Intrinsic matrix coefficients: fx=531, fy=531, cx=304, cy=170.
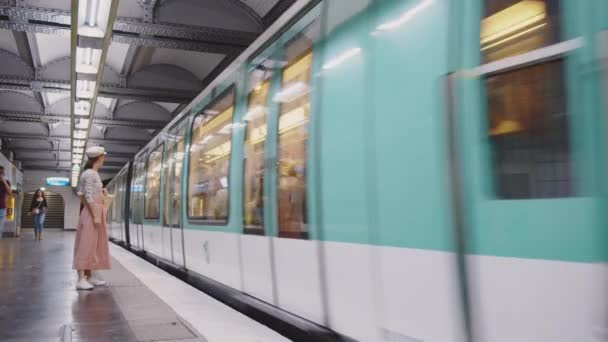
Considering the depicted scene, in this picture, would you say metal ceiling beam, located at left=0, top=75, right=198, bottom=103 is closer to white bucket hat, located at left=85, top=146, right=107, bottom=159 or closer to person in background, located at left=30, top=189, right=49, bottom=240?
person in background, located at left=30, top=189, right=49, bottom=240

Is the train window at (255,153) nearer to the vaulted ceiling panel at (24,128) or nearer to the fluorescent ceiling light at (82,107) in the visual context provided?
the fluorescent ceiling light at (82,107)

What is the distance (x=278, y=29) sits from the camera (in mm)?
4406

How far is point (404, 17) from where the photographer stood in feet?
8.62

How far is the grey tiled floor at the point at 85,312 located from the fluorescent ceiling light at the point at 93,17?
131 inches

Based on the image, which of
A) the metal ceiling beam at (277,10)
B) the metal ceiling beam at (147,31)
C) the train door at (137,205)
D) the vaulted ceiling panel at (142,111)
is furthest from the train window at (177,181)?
the vaulted ceiling panel at (142,111)

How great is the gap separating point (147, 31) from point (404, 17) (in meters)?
7.50

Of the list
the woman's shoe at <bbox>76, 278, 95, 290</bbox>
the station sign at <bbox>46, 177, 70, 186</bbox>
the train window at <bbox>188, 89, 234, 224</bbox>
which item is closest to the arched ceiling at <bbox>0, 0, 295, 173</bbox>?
the train window at <bbox>188, 89, 234, 224</bbox>

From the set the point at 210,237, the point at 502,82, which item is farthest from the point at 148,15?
the point at 502,82

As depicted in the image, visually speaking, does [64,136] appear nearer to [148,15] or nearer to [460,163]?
[148,15]

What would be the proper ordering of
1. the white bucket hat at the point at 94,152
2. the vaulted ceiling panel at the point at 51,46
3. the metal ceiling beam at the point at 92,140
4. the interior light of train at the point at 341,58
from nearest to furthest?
the interior light of train at the point at 341,58
the white bucket hat at the point at 94,152
the vaulted ceiling panel at the point at 51,46
the metal ceiling beam at the point at 92,140

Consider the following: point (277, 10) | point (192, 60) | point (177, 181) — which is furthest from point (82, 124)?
point (177, 181)

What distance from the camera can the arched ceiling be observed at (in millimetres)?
8992

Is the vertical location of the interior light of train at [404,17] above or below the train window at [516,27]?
above

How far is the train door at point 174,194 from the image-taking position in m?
7.45
